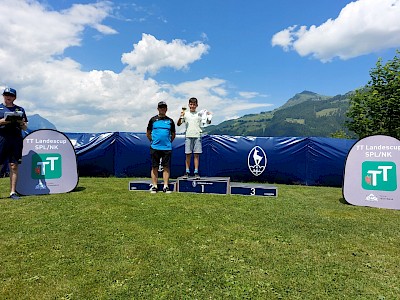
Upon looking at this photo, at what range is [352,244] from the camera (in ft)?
11.7

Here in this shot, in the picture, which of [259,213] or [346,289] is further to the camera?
[259,213]

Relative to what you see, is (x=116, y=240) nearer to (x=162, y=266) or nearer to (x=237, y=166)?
(x=162, y=266)

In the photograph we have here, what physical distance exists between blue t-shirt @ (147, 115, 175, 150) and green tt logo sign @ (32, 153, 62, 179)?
236cm

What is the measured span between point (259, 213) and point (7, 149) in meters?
5.21

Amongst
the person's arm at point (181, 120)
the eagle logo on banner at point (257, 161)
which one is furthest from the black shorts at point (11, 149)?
the eagle logo on banner at point (257, 161)

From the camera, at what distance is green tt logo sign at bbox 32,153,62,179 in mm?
6441

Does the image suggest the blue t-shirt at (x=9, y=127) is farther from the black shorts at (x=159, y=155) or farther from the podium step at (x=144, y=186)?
the black shorts at (x=159, y=155)

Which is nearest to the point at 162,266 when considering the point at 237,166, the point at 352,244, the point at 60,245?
the point at 60,245

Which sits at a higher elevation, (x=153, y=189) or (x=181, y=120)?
(x=181, y=120)

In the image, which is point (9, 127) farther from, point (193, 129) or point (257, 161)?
point (257, 161)

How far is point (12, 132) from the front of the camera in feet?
18.8

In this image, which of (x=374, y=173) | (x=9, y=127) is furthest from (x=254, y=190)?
(x=9, y=127)

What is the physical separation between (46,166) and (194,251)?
16.3 feet

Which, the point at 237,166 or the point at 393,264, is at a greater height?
the point at 237,166
